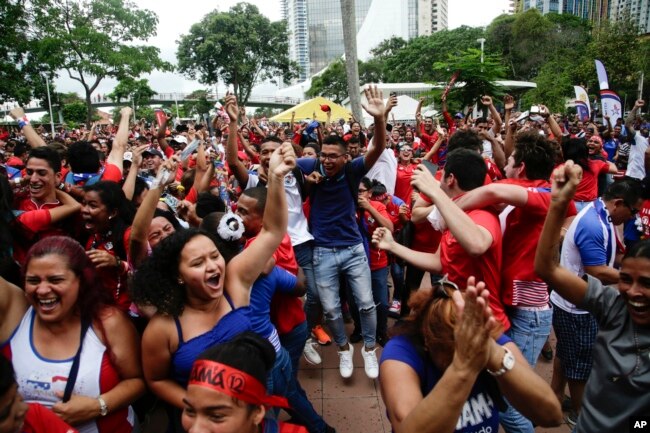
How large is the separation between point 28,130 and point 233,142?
81.7 inches

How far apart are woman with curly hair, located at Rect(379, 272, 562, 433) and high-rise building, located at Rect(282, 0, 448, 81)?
9091 cm

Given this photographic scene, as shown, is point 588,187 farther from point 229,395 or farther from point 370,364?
point 229,395

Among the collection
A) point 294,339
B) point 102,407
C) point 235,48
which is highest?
point 235,48

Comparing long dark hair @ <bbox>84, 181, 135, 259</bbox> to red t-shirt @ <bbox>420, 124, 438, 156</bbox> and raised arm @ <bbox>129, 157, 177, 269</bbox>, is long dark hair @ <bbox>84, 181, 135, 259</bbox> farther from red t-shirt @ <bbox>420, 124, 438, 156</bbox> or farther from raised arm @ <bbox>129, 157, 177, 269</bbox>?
red t-shirt @ <bbox>420, 124, 438, 156</bbox>

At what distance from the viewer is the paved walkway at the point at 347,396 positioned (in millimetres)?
3246

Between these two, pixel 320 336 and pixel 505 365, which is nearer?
pixel 505 365

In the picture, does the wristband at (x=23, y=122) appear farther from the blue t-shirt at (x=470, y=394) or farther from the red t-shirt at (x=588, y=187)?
the red t-shirt at (x=588, y=187)

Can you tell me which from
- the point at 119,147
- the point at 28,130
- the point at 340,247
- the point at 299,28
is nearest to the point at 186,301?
the point at 340,247

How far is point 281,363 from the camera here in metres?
2.48

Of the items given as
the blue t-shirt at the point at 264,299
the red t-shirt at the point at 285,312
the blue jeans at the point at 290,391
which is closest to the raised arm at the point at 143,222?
the blue t-shirt at the point at 264,299

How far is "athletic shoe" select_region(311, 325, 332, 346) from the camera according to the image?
4465mm

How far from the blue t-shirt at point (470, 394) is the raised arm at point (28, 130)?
3673 mm

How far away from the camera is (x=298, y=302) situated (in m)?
3.02

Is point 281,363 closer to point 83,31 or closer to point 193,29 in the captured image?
point 83,31
